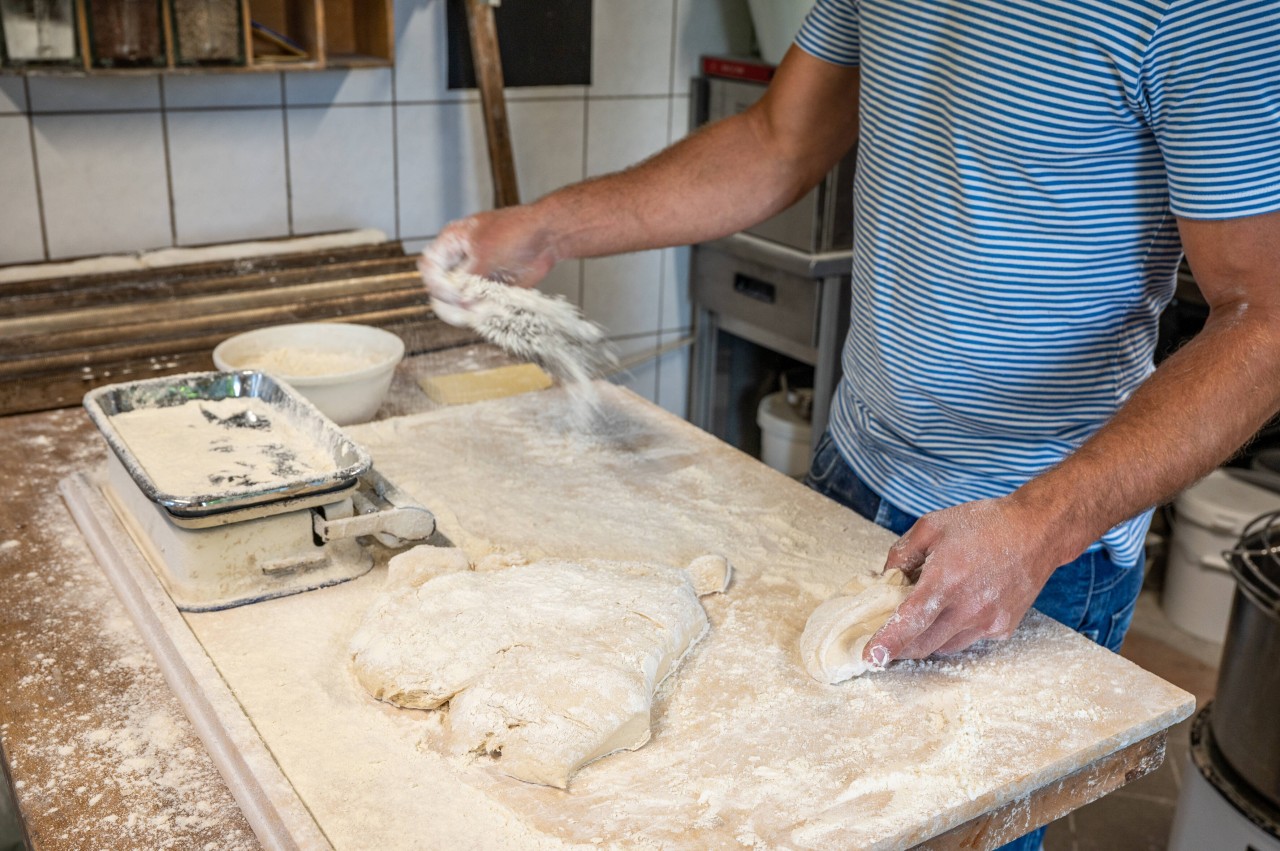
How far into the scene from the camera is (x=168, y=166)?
2307 mm

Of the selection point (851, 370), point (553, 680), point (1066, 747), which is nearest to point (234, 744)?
point (553, 680)

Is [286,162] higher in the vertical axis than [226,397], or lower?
higher

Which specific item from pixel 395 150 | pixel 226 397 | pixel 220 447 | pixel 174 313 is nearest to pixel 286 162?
pixel 395 150

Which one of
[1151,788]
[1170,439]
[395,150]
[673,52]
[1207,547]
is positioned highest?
[673,52]

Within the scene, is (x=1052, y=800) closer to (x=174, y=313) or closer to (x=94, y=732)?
(x=94, y=732)

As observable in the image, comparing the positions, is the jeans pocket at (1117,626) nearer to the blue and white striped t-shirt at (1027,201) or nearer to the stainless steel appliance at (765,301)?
the blue and white striped t-shirt at (1027,201)

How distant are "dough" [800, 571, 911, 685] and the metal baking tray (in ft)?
1.69

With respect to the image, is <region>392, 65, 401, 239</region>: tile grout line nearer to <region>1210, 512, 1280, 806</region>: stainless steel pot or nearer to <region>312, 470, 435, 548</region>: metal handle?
<region>312, 470, 435, 548</region>: metal handle

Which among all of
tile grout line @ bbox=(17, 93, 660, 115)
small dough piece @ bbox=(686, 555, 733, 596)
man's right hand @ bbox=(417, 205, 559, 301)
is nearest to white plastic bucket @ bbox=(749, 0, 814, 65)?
tile grout line @ bbox=(17, 93, 660, 115)

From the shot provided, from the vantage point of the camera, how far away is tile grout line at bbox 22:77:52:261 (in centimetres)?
213

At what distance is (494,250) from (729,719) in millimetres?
837

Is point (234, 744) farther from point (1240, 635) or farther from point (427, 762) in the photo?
point (1240, 635)

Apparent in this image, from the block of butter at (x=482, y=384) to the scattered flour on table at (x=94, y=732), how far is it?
65 centimetres

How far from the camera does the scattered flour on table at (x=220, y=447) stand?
1.24 metres
